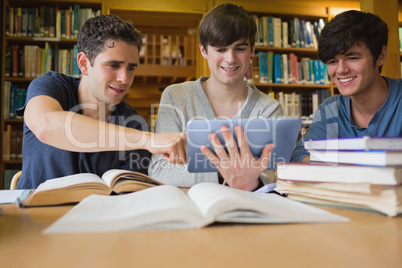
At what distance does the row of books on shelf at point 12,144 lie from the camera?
120 inches

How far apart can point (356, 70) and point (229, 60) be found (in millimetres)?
535

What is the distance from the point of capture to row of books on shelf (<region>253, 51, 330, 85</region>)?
3.46 meters

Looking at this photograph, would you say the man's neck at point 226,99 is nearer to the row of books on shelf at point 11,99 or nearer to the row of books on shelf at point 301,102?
the row of books on shelf at point 301,102

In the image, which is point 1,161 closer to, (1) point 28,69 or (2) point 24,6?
(1) point 28,69

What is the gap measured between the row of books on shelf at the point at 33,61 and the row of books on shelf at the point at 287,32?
1894 millimetres

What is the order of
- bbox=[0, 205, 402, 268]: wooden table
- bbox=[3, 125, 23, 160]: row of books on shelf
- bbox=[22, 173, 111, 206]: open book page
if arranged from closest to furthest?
1. bbox=[0, 205, 402, 268]: wooden table
2. bbox=[22, 173, 111, 206]: open book page
3. bbox=[3, 125, 23, 160]: row of books on shelf

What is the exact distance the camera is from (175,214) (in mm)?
452

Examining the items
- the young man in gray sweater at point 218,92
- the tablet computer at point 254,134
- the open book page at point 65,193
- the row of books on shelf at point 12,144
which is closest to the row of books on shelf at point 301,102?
the young man in gray sweater at point 218,92

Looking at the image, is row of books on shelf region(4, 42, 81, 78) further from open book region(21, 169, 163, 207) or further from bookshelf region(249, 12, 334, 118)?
open book region(21, 169, 163, 207)

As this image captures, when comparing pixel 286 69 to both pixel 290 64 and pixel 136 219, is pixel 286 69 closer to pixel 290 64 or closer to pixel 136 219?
pixel 290 64

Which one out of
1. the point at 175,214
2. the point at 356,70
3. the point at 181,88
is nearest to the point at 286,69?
the point at 356,70

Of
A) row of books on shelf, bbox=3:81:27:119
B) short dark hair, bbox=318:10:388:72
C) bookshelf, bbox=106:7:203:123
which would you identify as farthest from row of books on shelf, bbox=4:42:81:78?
short dark hair, bbox=318:10:388:72

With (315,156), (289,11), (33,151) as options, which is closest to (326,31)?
(315,156)

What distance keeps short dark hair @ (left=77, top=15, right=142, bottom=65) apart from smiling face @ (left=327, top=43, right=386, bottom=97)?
871mm
